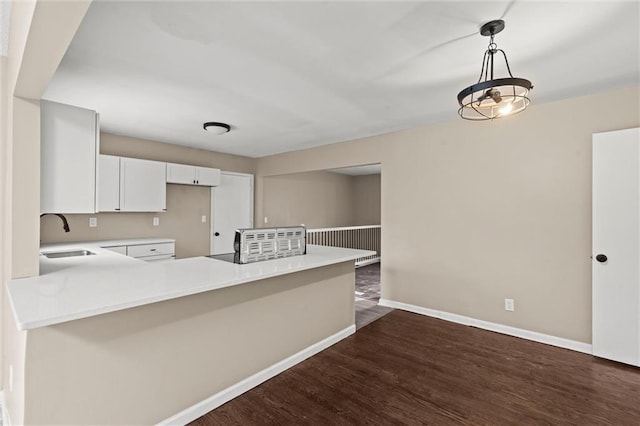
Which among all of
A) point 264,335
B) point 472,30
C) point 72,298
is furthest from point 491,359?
point 72,298

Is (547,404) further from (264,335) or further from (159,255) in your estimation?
(159,255)

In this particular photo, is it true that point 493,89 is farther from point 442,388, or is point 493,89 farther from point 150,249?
point 150,249

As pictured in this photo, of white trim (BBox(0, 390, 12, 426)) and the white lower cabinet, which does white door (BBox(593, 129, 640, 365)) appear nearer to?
white trim (BBox(0, 390, 12, 426))

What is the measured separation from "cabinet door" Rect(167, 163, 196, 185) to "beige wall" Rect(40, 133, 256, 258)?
36cm

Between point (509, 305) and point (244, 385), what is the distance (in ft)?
9.25

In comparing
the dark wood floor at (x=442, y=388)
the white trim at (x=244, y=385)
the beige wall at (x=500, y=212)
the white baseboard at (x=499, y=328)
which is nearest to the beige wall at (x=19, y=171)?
the white trim at (x=244, y=385)

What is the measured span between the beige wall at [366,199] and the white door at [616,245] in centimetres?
579

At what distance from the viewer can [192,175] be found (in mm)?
4844

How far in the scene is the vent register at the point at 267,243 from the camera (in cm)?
245

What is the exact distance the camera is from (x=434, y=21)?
179 cm

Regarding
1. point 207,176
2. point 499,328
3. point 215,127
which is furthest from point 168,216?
point 499,328

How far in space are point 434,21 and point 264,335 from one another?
244 cm

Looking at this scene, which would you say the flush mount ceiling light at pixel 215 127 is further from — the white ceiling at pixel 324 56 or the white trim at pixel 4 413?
the white trim at pixel 4 413

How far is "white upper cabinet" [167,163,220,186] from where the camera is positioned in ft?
15.1
